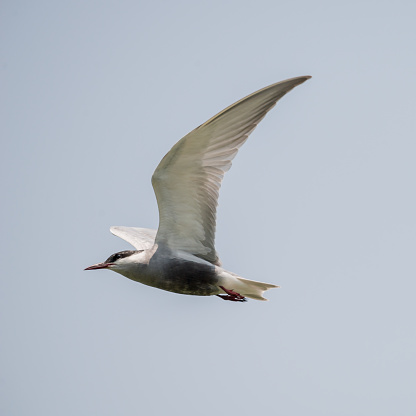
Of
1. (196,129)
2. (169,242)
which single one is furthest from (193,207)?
(196,129)

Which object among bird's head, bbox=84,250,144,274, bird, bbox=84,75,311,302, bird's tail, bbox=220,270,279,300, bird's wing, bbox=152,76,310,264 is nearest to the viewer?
bird's wing, bbox=152,76,310,264

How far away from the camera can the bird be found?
9.59 metres

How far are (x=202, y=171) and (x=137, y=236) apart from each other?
2.76 metres

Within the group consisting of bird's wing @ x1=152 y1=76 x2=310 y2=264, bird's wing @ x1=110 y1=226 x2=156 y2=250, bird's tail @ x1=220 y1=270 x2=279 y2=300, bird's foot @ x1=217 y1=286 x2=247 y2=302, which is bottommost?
bird's foot @ x1=217 y1=286 x2=247 y2=302

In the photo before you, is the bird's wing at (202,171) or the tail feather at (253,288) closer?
the bird's wing at (202,171)

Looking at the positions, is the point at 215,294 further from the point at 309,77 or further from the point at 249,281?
the point at 309,77

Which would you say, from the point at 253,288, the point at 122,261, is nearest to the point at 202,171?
the point at 122,261

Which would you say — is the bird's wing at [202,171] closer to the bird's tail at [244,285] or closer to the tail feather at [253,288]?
the bird's tail at [244,285]

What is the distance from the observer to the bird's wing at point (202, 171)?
939 centimetres

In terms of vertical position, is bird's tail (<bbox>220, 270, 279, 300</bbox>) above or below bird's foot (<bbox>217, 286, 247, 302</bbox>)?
above

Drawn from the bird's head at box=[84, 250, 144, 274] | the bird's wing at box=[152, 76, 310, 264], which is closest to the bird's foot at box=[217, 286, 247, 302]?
the bird's wing at box=[152, 76, 310, 264]

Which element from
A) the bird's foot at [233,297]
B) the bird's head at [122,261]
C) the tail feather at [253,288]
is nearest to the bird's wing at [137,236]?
the bird's head at [122,261]

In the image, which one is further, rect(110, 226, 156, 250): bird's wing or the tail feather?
rect(110, 226, 156, 250): bird's wing

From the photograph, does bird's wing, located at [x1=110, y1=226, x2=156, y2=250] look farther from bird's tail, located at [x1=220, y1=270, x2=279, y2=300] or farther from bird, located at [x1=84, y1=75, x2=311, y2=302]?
bird's tail, located at [x1=220, y1=270, x2=279, y2=300]
